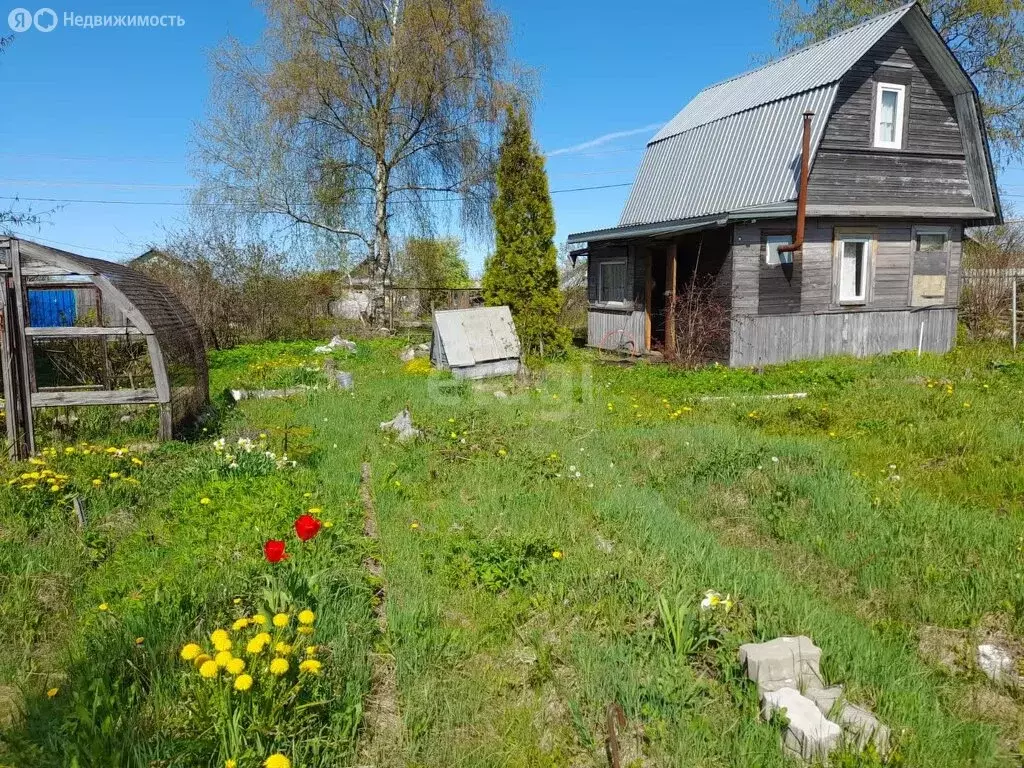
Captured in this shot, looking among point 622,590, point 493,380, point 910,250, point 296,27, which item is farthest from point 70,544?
point 296,27

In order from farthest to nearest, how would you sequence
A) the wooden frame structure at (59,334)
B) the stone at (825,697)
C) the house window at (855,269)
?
the house window at (855,269) < the wooden frame structure at (59,334) < the stone at (825,697)

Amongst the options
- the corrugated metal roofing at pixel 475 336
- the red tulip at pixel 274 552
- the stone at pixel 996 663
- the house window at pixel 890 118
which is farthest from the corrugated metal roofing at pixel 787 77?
the red tulip at pixel 274 552

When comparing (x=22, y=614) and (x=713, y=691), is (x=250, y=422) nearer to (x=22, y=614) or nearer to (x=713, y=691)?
(x=22, y=614)

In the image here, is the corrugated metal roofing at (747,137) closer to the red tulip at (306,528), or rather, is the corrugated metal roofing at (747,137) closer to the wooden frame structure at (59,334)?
the wooden frame structure at (59,334)

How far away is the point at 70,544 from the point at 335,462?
8.14 feet

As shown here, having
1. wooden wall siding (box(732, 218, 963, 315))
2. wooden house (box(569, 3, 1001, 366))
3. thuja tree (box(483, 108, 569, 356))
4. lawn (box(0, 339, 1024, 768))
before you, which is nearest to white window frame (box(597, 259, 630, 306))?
wooden house (box(569, 3, 1001, 366))

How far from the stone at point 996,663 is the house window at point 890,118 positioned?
43.5 feet

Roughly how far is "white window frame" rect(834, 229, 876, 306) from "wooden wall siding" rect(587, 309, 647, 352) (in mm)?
4052

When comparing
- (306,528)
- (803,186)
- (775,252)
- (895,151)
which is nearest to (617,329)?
(775,252)

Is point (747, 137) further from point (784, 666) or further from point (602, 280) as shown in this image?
point (784, 666)

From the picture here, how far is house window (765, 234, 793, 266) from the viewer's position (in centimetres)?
1348

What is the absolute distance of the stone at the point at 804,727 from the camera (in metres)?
2.74

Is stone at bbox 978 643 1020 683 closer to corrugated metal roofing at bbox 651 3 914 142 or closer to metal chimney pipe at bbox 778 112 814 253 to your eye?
metal chimney pipe at bbox 778 112 814 253

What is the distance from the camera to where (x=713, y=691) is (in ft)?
10.5
